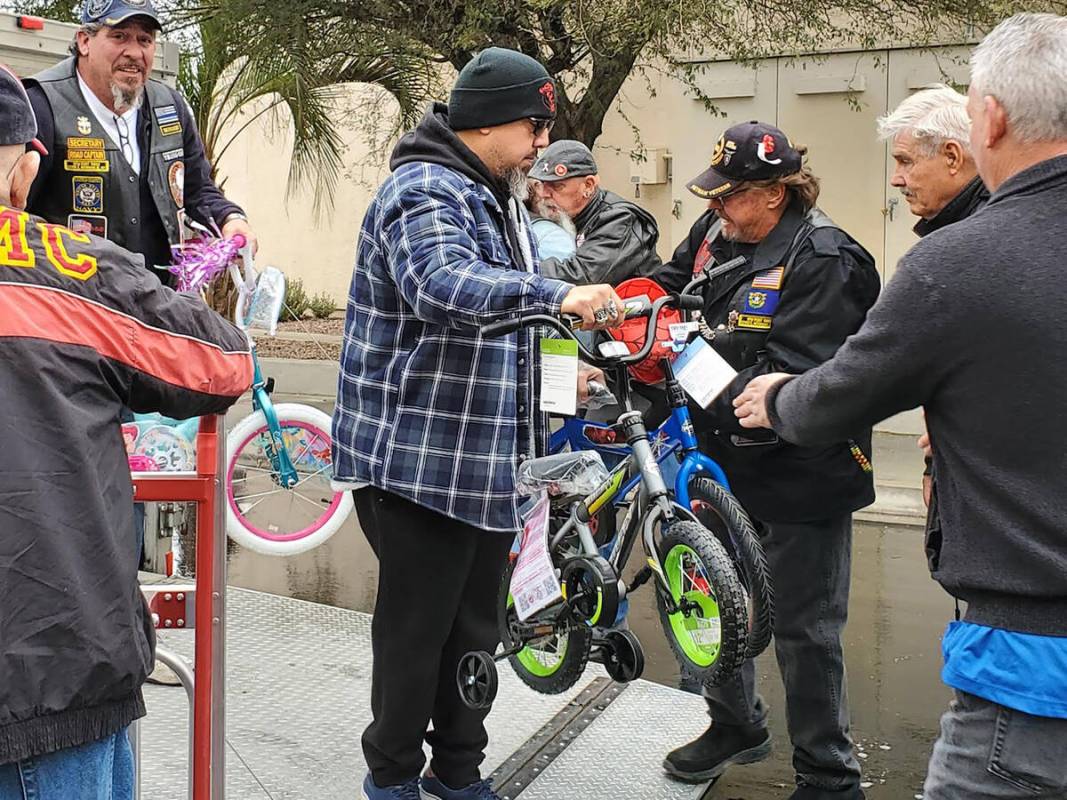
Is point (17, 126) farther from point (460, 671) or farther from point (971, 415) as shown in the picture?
point (460, 671)

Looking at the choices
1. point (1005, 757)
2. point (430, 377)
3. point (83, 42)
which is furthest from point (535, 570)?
point (83, 42)

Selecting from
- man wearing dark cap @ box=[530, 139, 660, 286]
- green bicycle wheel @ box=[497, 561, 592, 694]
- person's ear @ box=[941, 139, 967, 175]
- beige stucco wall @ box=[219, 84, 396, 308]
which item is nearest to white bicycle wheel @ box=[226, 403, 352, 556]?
man wearing dark cap @ box=[530, 139, 660, 286]

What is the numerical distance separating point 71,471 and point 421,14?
9239 millimetres

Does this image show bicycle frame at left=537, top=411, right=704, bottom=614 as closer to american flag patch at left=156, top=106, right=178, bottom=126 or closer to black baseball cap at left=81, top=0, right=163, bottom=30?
american flag patch at left=156, top=106, right=178, bottom=126

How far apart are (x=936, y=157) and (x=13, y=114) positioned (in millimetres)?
2434

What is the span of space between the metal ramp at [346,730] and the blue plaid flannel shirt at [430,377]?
107 cm

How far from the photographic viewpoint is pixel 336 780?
12.8 feet

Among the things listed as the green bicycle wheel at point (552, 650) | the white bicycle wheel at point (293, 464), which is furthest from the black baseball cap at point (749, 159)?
the white bicycle wheel at point (293, 464)

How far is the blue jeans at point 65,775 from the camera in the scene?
2080mm

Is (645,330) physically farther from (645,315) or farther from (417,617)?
(417,617)

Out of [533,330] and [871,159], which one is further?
[871,159]

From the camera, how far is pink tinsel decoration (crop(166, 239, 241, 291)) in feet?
14.0

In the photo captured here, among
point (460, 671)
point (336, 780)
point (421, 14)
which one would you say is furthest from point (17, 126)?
point (421, 14)

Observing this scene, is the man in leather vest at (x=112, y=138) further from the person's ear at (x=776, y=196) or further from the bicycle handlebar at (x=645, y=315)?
the person's ear at (x=776, y=196)
